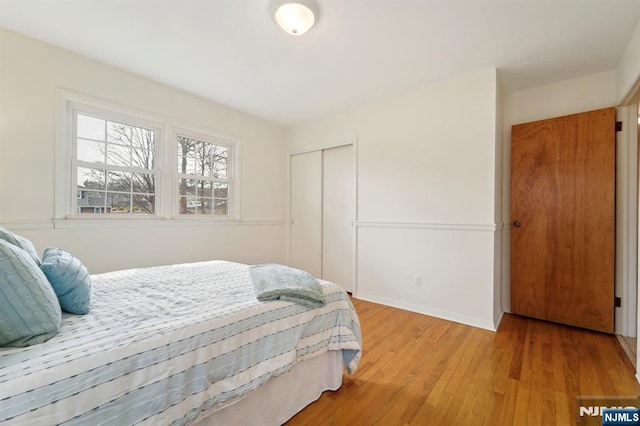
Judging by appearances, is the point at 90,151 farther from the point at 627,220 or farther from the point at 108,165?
the point at 627,220

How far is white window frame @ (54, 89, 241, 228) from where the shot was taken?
7.77ft

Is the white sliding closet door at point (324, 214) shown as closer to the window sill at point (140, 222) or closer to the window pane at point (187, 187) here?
the window sill at point (140, 222)

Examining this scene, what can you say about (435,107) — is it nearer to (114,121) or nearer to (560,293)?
(560,293)

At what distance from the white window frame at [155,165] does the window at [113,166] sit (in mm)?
35

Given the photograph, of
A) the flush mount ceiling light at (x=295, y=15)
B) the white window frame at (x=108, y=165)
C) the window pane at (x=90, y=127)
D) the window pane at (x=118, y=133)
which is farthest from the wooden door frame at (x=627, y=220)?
the window pane at (x=90, y=127)

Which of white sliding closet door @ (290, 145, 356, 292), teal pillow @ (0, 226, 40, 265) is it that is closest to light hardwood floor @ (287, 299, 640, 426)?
white sliding closet door @ (290, 145, 356, 292)

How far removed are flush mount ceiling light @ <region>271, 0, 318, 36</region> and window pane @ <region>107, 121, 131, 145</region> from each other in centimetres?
196

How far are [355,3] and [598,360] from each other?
9.97 feet

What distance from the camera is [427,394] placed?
1632 millimetres

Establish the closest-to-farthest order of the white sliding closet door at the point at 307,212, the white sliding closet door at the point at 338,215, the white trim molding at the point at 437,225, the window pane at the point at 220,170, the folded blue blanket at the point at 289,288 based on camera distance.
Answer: the folded blue blanket at the point at 289,288
the white trim molding at the point at 437,225
the window pane at the point at 220,170
the white sliding closet door at the point at 338,215
the white sliding closet door at the point at 307,212

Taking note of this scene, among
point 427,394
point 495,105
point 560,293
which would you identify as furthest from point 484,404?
point 495,105

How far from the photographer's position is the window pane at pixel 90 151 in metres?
2.54

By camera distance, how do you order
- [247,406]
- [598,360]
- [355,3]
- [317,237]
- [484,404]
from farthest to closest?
[317,237], [598,360], [355,3], [484,404], [247,406]

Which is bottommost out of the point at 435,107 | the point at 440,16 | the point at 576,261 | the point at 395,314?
the point at 395,314
